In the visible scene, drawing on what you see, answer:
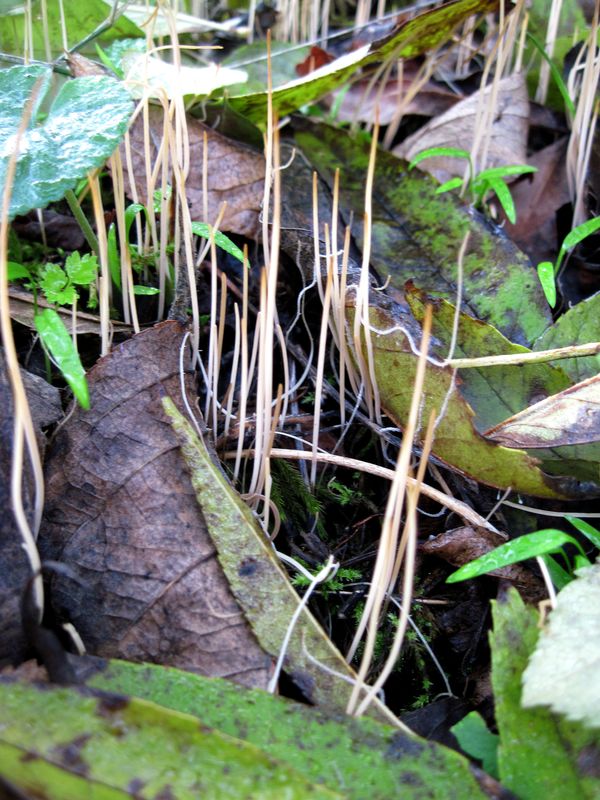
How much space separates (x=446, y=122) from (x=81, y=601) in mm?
1088

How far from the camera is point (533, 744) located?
58cm

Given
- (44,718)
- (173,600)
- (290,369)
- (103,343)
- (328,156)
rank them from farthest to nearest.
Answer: (328,156) → (290,369) → (103,343) → (173,600) → (44,718)

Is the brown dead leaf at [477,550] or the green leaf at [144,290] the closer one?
the brown dead leaf at [477,550]

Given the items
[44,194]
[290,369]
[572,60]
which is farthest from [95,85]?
[572,60]

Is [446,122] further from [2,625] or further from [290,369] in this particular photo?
[2,625]

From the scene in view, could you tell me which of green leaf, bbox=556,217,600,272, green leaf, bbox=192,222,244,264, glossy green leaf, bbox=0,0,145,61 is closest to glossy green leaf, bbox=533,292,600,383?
green leaf, bbox=556,217,600,272

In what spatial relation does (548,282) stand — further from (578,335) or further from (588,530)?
(588,530)

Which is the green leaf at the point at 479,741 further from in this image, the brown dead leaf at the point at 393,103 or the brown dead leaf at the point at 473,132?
the brown dead leaf at the point at 393,103

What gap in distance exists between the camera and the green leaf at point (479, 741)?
23.6 inches

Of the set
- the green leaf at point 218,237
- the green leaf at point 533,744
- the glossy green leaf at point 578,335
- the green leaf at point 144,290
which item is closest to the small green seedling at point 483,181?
the glossy green leaf at point 578,335

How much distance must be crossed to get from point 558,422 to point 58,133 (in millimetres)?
654

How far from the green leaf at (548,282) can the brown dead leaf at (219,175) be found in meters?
0.43

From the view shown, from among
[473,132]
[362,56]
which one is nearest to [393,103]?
[473,132]

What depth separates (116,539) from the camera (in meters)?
0.69
